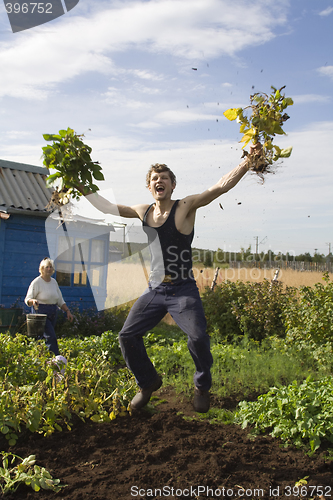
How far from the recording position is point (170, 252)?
402cm

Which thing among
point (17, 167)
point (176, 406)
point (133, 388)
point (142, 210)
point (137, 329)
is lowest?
point (176, 406)

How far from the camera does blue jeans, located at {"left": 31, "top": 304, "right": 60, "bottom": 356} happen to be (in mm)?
6422

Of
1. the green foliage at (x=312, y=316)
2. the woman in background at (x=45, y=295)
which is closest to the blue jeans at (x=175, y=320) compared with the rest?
the woman in background at (x=45, y=295)

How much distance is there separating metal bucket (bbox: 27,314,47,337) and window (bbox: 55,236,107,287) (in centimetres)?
459

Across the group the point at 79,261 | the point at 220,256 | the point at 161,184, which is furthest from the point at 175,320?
the point at 220,256

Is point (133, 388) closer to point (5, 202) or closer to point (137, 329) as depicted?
point (137, 329)

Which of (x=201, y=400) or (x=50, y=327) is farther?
Answer: (x=50, y=327)

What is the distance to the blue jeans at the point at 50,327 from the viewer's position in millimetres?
6422

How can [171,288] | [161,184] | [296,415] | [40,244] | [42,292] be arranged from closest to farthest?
[296,415]
[171,288]
[161,184]
[42,292]
[40,244]

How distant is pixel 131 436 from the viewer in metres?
3.97

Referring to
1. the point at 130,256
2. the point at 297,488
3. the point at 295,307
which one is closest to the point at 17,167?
the point at 295,307

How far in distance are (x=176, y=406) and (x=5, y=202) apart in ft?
22.3

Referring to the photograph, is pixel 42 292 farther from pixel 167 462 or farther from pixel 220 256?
pixel 220 256

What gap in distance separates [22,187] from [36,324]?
5411 millimetres
